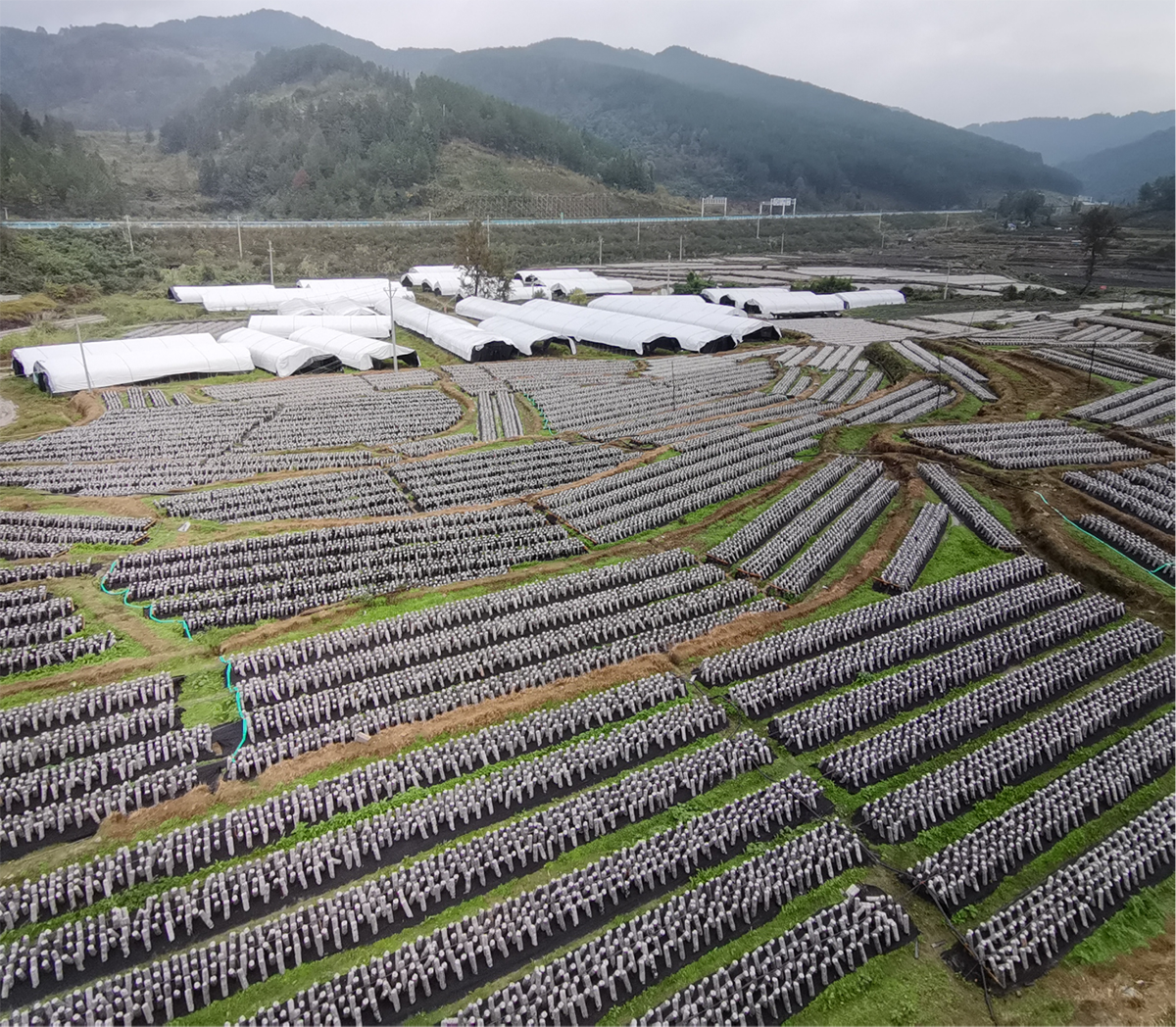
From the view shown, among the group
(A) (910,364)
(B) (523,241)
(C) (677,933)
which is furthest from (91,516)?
(B) (523,241)

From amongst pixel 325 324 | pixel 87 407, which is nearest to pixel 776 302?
pixel 325 324

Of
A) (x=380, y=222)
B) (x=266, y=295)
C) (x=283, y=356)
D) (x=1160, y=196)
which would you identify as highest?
(x=1160, y=196)

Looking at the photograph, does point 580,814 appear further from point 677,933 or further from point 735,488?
point 735,488

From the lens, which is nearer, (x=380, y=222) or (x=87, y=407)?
(x=87, y=407)

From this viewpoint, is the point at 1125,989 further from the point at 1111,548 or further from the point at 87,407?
the point at 87,407

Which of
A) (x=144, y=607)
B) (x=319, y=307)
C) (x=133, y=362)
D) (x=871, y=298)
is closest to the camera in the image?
(x=144, y=607)

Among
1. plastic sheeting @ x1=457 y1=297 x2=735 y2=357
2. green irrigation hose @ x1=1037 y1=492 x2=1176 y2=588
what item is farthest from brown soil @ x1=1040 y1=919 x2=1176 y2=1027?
plastic sheeting @ x1=457 y1=297 x2=735 y2=357
